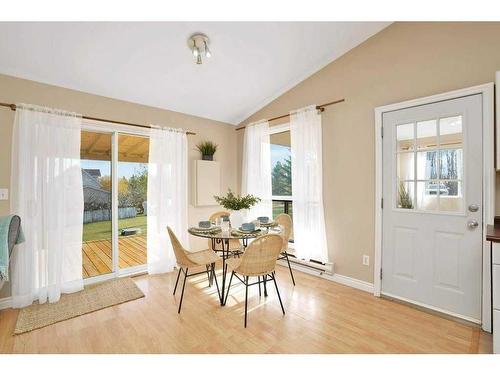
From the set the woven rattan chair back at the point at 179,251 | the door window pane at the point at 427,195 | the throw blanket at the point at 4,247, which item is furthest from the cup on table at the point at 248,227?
the throw blanket at the point at 4,247

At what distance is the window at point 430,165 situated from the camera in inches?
87.2

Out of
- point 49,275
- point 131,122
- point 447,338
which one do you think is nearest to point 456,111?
point 447,338

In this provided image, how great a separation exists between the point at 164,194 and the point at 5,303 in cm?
196

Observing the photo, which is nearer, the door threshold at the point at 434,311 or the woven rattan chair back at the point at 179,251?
the door threshold at the point at 434,311

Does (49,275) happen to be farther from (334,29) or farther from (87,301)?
(334,29)

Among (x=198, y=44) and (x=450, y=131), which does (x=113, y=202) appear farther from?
(x=450, y=131)

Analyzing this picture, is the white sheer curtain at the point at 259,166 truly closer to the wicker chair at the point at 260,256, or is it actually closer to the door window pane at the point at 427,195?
the wicker chair at the point at 260,256

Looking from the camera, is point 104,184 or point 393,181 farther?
point 104,184

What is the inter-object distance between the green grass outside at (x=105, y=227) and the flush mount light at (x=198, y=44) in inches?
91.1

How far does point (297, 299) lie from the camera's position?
2.61 metres

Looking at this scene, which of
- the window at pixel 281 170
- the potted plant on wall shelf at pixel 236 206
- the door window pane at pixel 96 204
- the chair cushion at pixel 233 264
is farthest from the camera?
the window at pixel 281 170

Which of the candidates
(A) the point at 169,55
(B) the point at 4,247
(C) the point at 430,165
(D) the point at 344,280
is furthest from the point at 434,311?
(B) the point at 4,247
